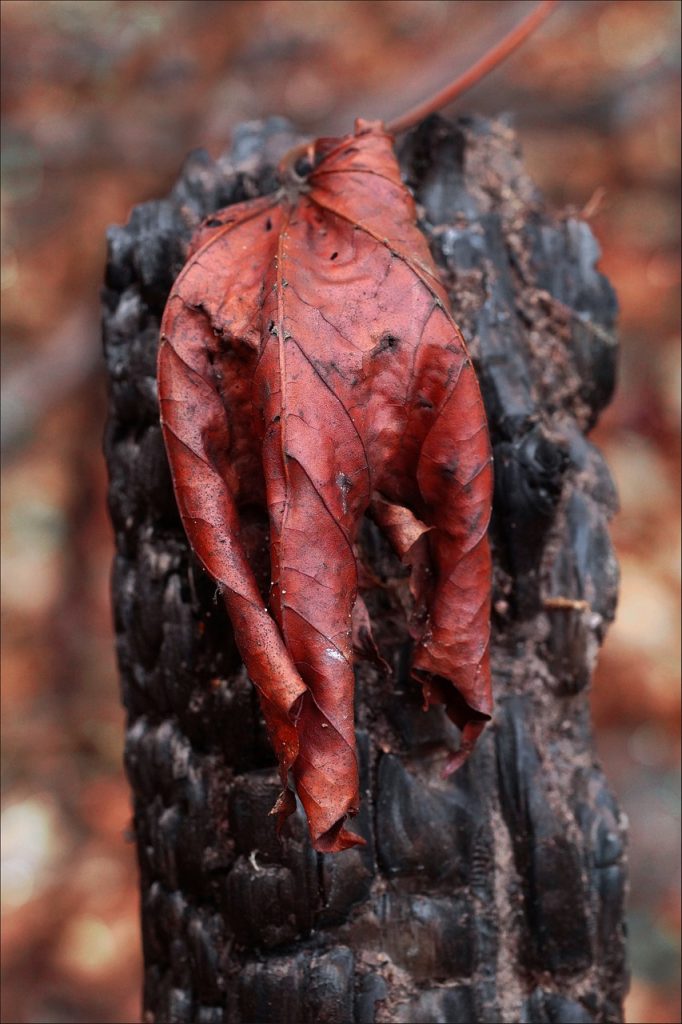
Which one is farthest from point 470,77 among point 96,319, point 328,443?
point 96,319

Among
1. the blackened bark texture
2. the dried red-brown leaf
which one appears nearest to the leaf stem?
the blackened bark texture

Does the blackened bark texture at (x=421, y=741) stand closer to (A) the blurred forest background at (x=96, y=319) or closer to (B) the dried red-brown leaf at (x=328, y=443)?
(B) the dried red-brown leaf at (x=328, y=443)

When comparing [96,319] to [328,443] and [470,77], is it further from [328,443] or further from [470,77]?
[328,443]

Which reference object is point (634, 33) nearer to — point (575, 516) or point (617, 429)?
point (617, 429)

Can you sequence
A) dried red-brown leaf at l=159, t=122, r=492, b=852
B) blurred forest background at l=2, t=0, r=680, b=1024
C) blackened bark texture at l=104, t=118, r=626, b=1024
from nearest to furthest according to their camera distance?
dried red-brown leaf at l=159, t=122, r=492, b=852 < blackened bark texture at l=104, t=118, r=626, b=1024 < blurred forest background at l=2, t=0, r=680, b=1024

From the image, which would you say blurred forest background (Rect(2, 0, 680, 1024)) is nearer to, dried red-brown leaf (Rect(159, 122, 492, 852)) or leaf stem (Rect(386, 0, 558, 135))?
leaf stem (Rect(386, 0, 558, 135))

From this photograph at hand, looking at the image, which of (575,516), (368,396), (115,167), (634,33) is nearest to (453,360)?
Answer: (368,396)

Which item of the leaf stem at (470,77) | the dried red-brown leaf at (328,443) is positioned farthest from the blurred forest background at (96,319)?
the dried red-brown leaf at (328,443)

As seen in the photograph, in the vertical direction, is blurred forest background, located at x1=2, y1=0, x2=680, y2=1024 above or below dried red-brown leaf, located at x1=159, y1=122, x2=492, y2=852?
above
